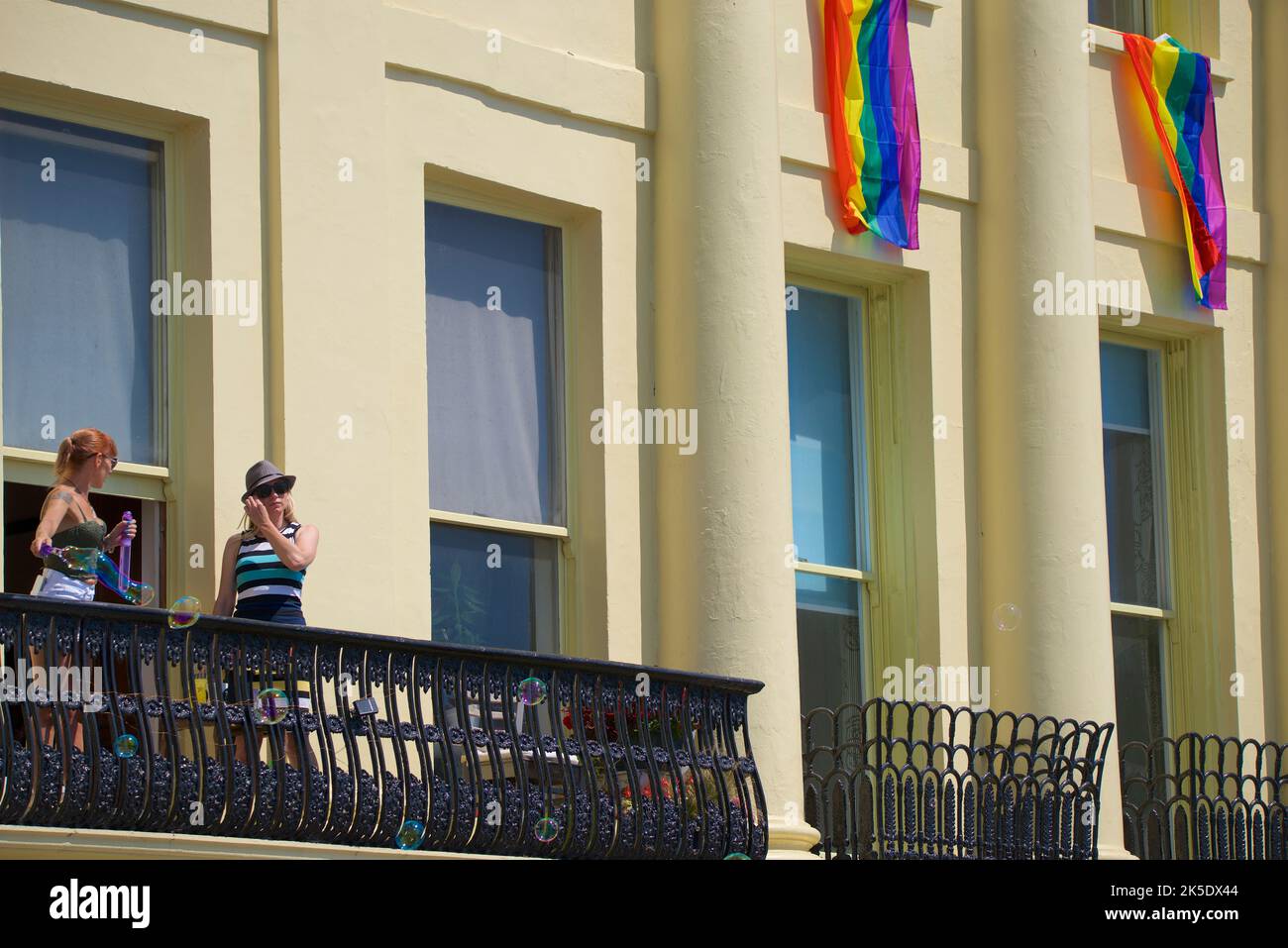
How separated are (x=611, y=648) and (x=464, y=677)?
2666 millimetres

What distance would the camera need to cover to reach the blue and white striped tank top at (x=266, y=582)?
1455 cm

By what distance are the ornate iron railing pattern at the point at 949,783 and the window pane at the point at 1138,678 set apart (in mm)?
1530

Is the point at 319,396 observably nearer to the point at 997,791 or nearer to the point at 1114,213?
the point at 997,791

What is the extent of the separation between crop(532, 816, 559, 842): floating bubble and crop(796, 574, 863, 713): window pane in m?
4.15

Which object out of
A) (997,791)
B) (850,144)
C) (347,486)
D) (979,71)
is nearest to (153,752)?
(347,486)

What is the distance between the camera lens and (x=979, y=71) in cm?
1991

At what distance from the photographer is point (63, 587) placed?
44.5 ft

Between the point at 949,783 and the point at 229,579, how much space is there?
480 centimetres

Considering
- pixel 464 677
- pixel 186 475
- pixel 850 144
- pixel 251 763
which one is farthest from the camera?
pixel 850 144
